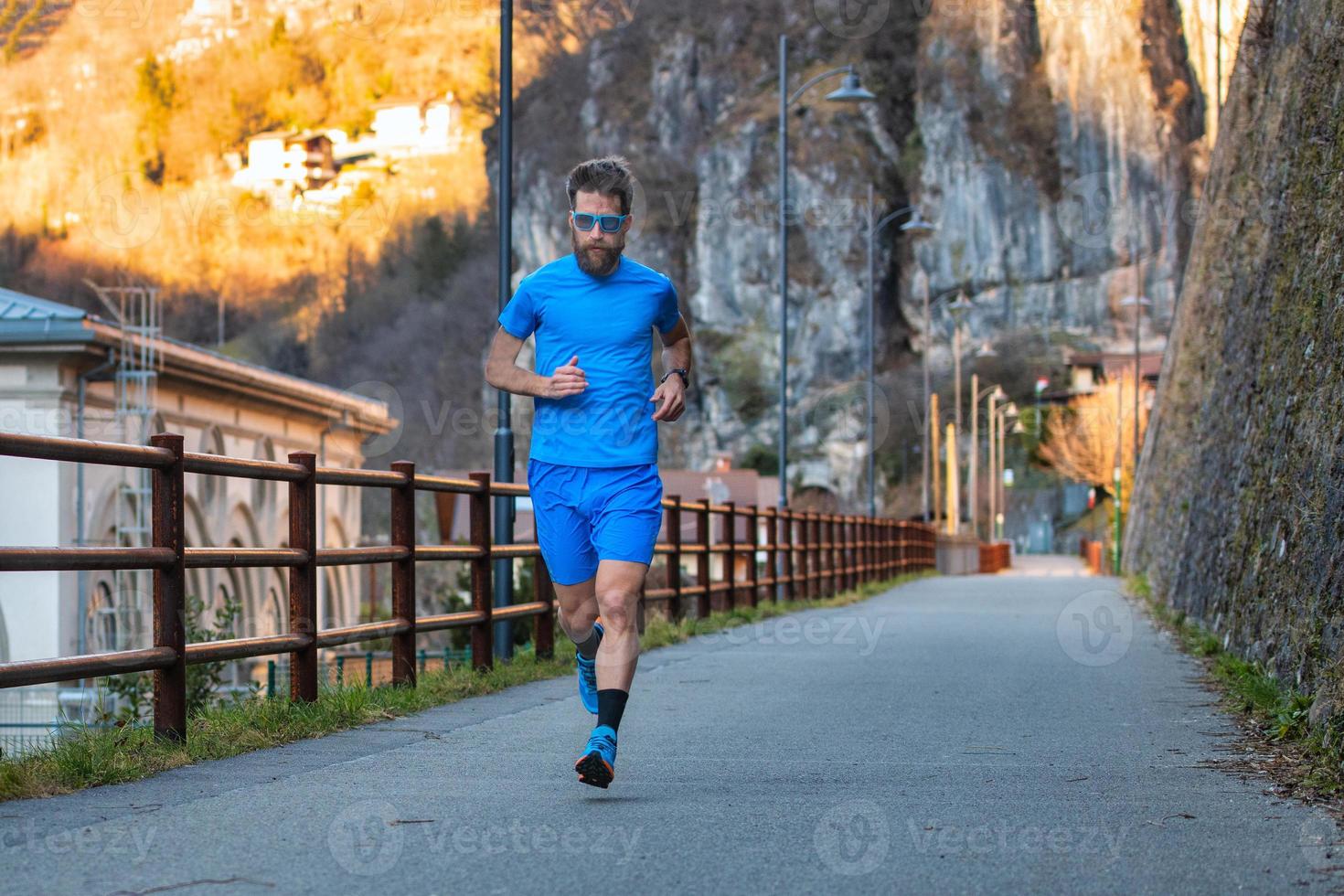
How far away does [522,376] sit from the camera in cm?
638

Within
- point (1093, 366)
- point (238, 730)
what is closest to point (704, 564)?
point (238, 730)

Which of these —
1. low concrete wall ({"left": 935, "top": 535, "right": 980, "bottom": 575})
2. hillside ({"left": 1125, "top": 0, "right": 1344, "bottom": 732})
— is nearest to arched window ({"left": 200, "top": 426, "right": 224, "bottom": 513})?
low concrete wall ({"left": 935, "top": 535, "right": 980, "bottom": 575})

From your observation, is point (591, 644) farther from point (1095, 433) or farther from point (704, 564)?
point (1095, 433)

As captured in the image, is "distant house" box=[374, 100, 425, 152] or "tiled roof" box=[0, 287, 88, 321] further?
"distant house" box=[374, 100, 425, 152]

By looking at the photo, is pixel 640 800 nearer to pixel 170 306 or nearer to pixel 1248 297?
pixel 1248 297

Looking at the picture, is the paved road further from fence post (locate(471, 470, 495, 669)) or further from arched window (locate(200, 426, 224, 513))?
arched window (locate(200, 426, 224, 513))

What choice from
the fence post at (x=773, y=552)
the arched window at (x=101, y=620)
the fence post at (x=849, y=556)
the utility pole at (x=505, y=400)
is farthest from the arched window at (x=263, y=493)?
the utility pole at (x=505, y=400)

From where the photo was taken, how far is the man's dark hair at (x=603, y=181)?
20.7 ft

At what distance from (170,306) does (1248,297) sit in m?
121

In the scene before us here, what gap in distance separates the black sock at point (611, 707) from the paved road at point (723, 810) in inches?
10.1

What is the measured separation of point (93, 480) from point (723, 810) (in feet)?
115

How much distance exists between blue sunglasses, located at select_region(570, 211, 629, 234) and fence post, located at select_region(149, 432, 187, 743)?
1.93 metres

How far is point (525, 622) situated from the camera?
39188mm

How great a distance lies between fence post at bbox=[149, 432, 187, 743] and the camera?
707 centimetres
